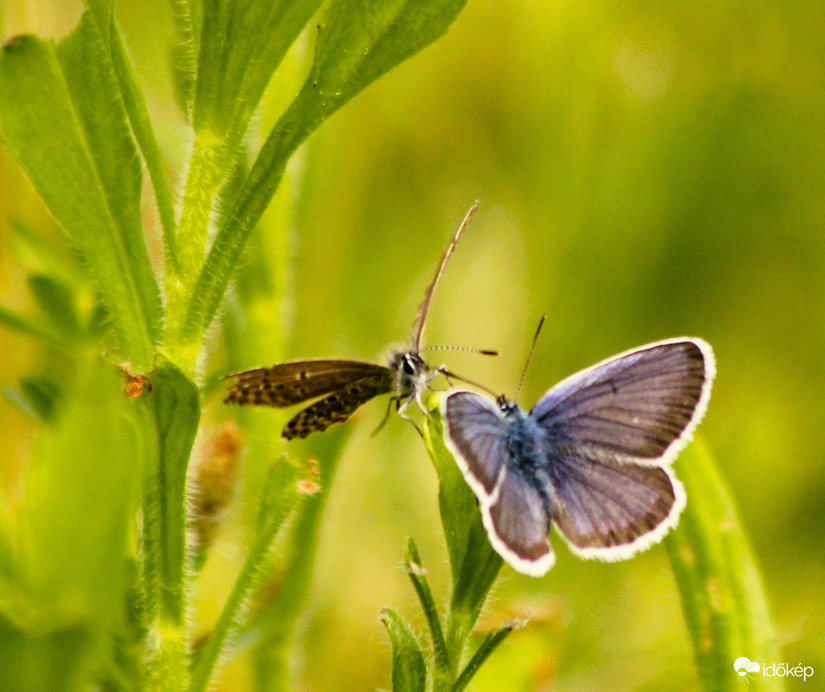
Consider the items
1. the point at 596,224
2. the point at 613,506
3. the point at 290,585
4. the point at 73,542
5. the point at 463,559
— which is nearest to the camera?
the point at 73,542

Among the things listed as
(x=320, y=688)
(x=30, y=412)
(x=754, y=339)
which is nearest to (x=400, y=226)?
(x=754, y=339)

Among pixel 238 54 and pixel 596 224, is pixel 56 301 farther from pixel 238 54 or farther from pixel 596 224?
pixel 596 224

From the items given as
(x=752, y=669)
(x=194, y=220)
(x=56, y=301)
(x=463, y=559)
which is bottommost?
(x=752, y=669)

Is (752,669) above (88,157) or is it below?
below

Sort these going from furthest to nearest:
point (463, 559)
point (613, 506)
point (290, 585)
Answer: point (290, 585)
point (613, 506)
point (463, 559)

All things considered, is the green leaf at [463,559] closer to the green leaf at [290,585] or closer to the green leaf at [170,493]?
the green leaf at [170,493]

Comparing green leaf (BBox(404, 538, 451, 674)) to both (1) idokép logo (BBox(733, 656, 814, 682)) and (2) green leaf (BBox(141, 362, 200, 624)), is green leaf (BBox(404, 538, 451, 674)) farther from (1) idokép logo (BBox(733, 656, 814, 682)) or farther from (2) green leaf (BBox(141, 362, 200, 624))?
(1) idokép logo (BBox(733, 656, 814, 682))

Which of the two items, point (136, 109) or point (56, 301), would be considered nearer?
point (136, 109)

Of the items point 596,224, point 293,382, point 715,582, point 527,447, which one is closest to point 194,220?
point 293,382
